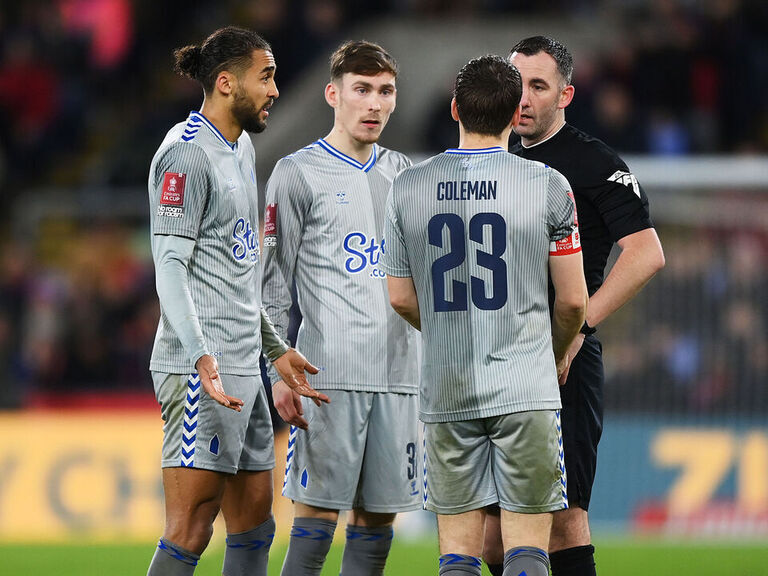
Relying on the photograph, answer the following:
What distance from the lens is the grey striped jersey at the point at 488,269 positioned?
4.12 metres

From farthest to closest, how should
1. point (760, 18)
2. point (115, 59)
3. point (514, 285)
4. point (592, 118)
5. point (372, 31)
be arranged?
1. point (115, 59)
2. point (372, 31)
3. point (760, 18)
4. point (592, 118)
5. point (514, 285)

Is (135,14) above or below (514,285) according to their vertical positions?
above

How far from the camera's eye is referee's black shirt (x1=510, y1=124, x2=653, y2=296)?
4707 mm

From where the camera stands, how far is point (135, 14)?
1493 cm

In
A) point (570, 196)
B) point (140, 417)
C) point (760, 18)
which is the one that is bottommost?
point (140, 417)

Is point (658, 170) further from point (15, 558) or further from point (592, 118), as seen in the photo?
point (15, 558)

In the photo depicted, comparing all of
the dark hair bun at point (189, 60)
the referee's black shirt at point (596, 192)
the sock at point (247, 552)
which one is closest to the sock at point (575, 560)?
the referee's black shirt at point (596, 192)

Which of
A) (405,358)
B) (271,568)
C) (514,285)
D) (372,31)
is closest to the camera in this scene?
(514,285)

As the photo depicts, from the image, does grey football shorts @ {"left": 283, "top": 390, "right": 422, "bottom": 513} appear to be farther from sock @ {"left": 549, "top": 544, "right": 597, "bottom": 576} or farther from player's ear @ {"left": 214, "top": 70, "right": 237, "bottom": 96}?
player's ear @ {"left": 214, "top": 70, "right": 237, "bottom": 96}

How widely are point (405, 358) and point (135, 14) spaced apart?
35.6ft

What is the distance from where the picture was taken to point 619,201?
4.71 metres

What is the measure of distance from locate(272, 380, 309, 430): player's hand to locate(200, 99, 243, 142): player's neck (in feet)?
3.25

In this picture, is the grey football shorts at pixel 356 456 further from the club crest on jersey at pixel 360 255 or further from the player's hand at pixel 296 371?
the club crest on jersey at pixel 360 255

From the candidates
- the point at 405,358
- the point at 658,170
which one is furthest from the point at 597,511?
the point at 405,358
